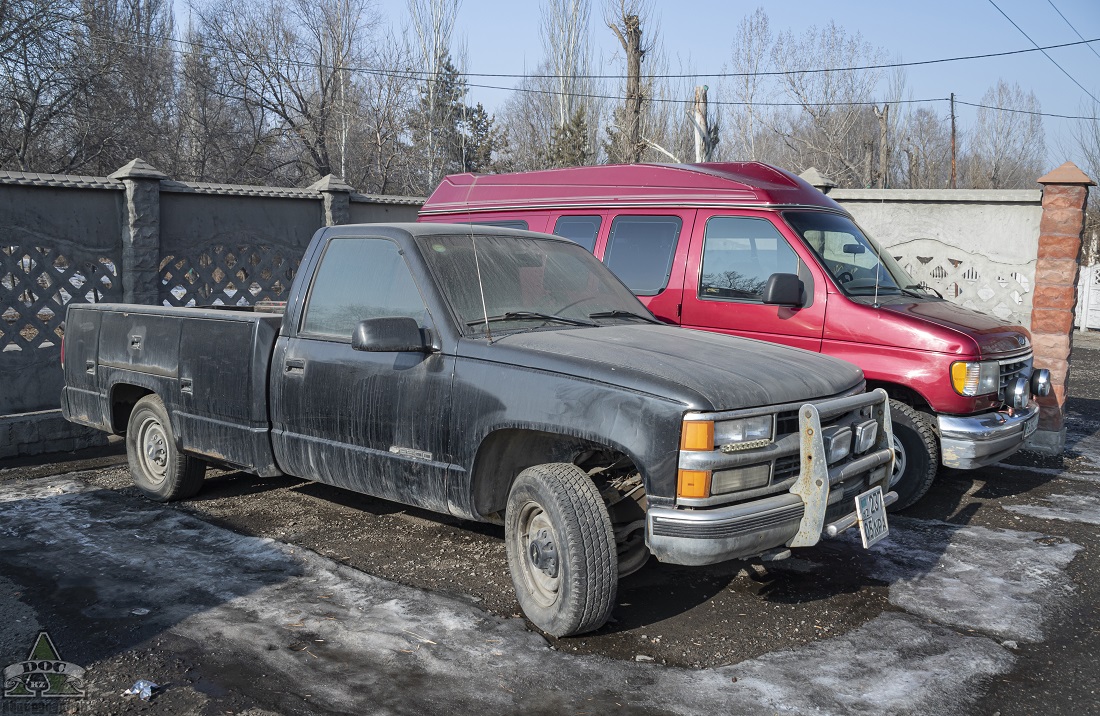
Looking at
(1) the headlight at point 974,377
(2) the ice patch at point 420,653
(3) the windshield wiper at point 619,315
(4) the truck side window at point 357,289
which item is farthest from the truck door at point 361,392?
(1) the headlight at point 974,377

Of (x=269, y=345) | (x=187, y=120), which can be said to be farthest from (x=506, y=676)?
(x=187, y=120)

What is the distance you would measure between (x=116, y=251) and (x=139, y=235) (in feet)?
0.90

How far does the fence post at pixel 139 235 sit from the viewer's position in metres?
9.00

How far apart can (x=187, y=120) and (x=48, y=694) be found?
31.4 metres

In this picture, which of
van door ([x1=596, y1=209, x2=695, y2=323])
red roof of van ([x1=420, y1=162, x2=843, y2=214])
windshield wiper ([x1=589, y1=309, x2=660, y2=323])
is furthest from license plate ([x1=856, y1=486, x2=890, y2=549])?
red roof of van ([x1=420, y1=162, x2=843, y2=214])

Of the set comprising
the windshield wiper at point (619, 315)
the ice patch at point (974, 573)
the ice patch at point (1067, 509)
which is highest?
the windshield wiper at point (619, 315)

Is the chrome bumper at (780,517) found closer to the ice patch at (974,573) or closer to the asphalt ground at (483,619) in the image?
the asphalt ground at (483,619)

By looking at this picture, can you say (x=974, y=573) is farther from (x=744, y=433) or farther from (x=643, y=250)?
(x=643, y=250)

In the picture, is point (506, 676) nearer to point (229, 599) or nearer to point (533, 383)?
point (533, 383)

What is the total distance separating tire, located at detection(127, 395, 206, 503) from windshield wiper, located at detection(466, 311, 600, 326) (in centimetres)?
269

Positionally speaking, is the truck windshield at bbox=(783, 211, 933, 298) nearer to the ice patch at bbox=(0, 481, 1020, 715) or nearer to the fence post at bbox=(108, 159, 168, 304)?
the ice patch at bbox=(0, 481, 1020, 715)

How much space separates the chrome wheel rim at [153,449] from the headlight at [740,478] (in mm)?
4122

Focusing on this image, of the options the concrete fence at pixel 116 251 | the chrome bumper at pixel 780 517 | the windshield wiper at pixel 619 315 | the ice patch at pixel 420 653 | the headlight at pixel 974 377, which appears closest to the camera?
the ice patch at pixel 420 653

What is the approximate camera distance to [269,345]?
5.31 metres
